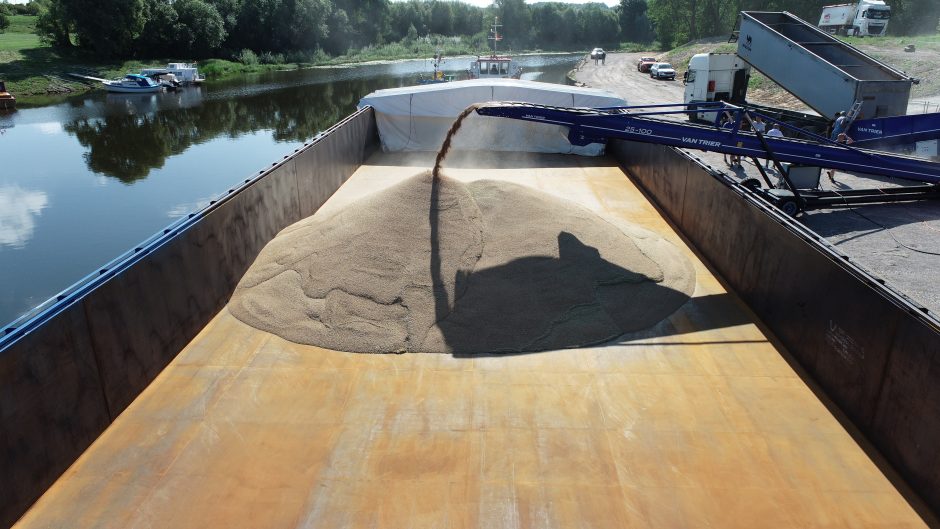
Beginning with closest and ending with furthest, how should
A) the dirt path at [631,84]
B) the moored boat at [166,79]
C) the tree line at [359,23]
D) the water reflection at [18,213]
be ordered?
the water reflection at [18,213], the dirt path at [631,84], the moored boat at [166,79], the tree line at [359,23]

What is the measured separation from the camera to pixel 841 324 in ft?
18.5

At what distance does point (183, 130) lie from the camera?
102 feet

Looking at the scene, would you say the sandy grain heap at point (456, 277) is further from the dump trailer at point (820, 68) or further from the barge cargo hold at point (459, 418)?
the dump trailer at point (820, 68)

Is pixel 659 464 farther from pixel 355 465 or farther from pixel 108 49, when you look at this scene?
pixel 108 49

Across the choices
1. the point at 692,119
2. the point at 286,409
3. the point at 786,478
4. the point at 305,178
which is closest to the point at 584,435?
the point at 786,478

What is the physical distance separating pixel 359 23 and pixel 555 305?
89323 mm

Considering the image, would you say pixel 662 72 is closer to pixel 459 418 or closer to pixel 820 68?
pixel 820 68

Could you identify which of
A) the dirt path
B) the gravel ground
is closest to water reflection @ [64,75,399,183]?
the dirt path

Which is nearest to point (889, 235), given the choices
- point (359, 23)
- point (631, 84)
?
point (631, 84)

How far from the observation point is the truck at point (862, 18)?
4231 centimetres

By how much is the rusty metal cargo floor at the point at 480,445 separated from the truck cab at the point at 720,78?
59.1 feet

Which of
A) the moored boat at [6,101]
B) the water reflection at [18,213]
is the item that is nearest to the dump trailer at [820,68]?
the water reflection at [18,213]

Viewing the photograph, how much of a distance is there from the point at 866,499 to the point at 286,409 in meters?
4.83

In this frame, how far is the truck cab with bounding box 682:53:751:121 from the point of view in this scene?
22234 millimetres
